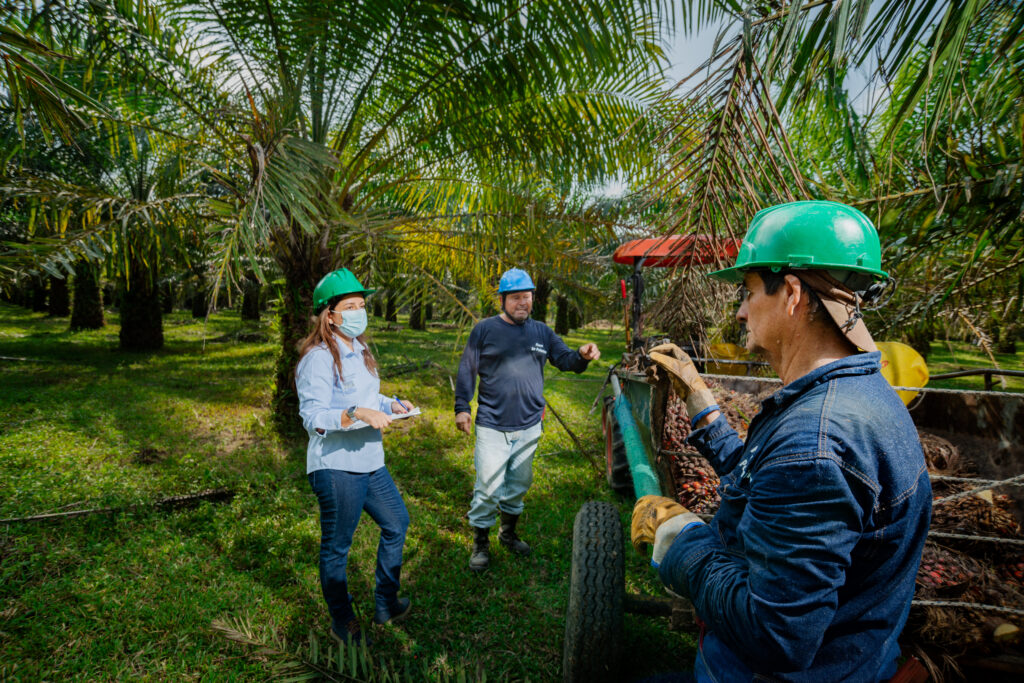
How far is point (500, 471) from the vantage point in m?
3.61

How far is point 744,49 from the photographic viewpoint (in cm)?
171

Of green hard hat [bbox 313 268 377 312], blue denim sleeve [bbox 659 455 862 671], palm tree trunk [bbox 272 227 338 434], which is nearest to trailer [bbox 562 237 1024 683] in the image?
blue denim sleeve [bbox 659 455 862 671]

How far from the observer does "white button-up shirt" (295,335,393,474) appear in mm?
2592

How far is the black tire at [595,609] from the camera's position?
6.66ft

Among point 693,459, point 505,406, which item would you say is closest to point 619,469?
point 505,406

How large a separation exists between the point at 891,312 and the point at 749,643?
684 cm

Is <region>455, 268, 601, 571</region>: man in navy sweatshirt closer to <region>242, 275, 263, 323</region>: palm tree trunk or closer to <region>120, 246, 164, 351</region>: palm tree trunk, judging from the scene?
<region>120, 246, 164, 351</region>: palm tree trunk

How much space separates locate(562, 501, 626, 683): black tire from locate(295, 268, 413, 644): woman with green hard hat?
3.78 ft

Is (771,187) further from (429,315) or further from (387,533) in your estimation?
(429,315)

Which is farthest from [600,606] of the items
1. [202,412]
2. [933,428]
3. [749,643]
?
[202,412]

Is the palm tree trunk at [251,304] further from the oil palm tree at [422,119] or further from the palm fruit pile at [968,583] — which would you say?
the palm fruit pile at [968,583]

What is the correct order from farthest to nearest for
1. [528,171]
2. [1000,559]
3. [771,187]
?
[528,171], [1000,559], [771,187]

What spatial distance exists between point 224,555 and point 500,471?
2.08 metres

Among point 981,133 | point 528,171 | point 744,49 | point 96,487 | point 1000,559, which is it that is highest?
point 528,171
